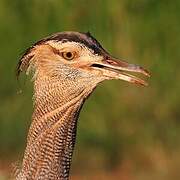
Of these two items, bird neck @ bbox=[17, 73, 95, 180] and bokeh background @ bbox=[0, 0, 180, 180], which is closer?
bird neck @ bbox=[17, 73, 95, 180]

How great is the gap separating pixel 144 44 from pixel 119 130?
0.95 m

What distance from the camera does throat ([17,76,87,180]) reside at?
6.41m

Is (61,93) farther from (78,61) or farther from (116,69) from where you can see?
(116,69)

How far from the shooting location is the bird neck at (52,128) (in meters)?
6.41

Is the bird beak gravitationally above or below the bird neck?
above

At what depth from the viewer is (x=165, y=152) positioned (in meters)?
12.7

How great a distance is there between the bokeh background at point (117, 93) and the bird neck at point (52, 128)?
19.2ft

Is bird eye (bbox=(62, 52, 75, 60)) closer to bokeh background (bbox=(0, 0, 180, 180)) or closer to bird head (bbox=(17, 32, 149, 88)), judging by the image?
bird head (bbox=(17, 32, 149, 88))

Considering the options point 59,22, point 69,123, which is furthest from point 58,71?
point 59,22

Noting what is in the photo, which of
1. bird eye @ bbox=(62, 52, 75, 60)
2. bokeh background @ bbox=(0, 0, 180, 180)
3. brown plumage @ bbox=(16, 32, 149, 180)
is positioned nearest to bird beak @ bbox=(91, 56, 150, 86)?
brown plumage @ bbox=(16, 32, 149, 180)

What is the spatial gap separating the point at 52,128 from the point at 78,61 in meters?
0.38

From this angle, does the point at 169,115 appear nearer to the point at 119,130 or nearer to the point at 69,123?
the point at 119,130

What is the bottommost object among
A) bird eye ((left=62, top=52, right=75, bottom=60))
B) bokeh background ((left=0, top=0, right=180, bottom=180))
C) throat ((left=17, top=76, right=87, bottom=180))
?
throat ((left=17, top=76, right=87, bottom=180))

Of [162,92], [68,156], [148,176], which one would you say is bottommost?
[68,156]
